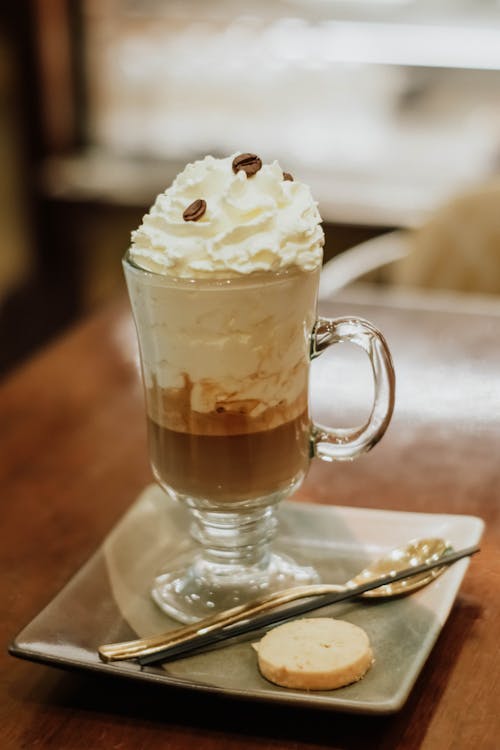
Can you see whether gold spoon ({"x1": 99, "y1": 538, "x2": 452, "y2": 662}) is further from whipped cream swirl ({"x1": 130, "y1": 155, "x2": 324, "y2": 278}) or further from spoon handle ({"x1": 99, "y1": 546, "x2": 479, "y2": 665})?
whipped cream swirl ({"x1": 130, "y1": 155, "x2": 324, "y2": 278})

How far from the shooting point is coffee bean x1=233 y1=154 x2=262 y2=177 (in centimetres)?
81

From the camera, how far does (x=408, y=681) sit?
27.1 inches

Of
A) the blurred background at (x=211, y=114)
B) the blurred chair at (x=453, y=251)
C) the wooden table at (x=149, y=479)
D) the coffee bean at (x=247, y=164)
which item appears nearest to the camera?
the wooden table at (x=149, y=479)

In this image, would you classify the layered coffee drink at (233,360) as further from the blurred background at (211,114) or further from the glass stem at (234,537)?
the blurred background at (211,114)

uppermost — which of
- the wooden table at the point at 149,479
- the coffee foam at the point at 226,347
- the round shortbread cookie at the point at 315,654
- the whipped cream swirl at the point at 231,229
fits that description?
the whipped cream swirl at the point at 231,229

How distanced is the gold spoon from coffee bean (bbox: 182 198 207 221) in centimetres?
30

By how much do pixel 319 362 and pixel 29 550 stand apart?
1.76 ft

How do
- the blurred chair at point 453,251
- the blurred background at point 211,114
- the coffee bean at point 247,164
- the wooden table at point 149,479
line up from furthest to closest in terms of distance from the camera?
the blurred background at point 211,114
the blurred chair at point 453,251
the coffee bean at point 247,164
the wooden table at point 149,479

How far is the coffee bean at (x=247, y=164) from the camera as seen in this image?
0.81 metres

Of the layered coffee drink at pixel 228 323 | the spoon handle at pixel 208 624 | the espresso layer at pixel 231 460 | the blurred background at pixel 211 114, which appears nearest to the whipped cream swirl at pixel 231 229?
the layered coffee drink at pixel 228 323

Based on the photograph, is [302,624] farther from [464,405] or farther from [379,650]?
[464,405]

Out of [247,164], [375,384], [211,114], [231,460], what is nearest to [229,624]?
[231,460]

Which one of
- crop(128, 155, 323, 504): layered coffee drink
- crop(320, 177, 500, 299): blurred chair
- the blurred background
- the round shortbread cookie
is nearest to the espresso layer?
crop(128, 155, 323, 504): layered coffee drink

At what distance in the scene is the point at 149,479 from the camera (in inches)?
42.4
